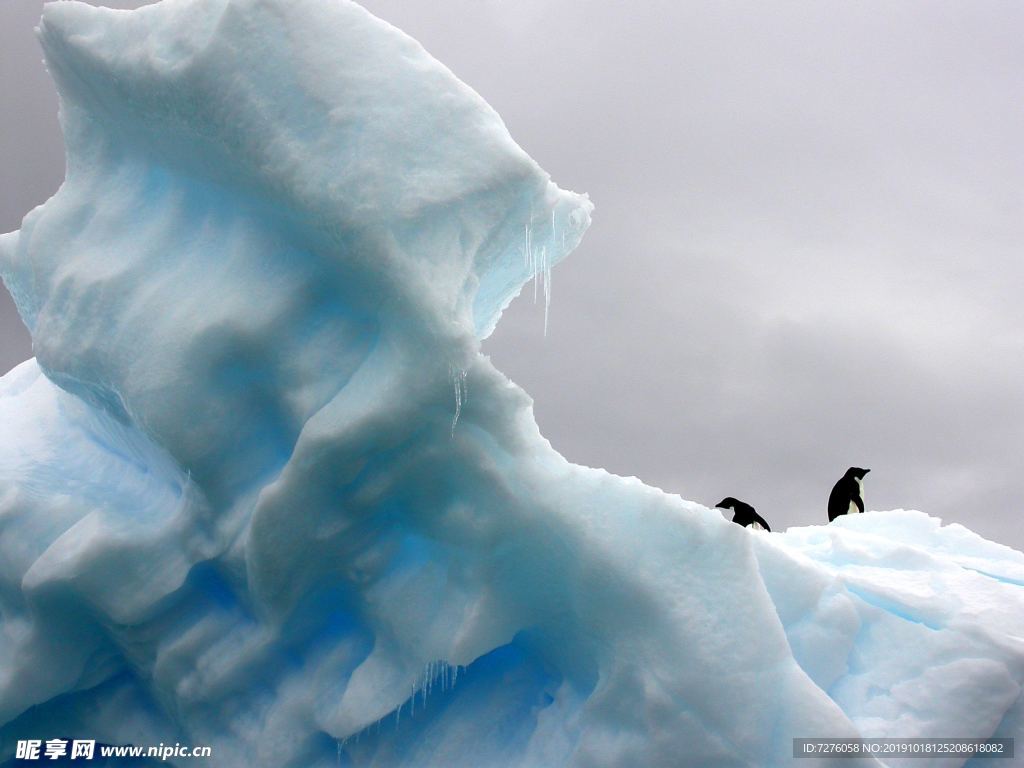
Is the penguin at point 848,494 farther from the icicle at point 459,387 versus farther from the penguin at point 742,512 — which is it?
the icicle at point 459,387

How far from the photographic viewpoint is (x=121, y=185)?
4.66 m

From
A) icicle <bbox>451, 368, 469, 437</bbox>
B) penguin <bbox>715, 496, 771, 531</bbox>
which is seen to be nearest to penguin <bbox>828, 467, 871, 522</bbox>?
penguin <bbox>715, 496, 771, 531</bbox>

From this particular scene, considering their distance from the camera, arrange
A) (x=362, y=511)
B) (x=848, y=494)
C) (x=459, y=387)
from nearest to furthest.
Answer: (x=459, y=387), (x=362, y=511), (x=848, y=494)

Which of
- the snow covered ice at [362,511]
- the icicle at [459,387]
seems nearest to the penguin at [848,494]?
the snow covered ice at [362,511]

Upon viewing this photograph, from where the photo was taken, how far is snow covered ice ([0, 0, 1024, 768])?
3641 mm

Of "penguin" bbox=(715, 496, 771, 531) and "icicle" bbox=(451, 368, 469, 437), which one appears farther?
"penguin" bbox=(715, 496, 771, 531)

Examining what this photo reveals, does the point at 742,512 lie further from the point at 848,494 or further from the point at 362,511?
the point at 362,511

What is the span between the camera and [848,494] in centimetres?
1355

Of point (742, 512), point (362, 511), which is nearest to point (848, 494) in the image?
point (742, 512)

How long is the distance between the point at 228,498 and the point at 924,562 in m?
3.48

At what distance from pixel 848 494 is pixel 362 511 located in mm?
11128

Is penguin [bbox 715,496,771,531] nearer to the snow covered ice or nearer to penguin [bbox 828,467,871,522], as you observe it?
penguin [bbox 828,467,871,522]

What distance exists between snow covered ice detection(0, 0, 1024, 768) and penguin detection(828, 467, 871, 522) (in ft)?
30.5

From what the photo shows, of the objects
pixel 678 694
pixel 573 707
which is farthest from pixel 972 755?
pixel 573 707
